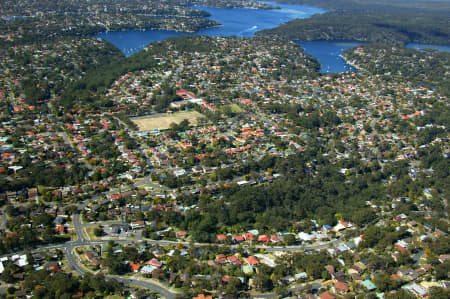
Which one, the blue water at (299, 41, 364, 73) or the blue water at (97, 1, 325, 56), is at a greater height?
the blue water at (97, 1, 325, 56)

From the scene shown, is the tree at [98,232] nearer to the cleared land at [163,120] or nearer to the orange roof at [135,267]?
the orange roof at [135,267]

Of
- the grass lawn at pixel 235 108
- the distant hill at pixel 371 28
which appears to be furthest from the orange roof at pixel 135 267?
the distant hill at pixel 371 28

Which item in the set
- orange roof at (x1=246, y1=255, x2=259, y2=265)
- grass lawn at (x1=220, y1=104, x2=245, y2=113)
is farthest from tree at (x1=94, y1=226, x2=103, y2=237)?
grass lawn at (x1=220, y1=104, x2=245, y2=113)

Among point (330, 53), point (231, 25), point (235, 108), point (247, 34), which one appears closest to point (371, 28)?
point (330, 53)

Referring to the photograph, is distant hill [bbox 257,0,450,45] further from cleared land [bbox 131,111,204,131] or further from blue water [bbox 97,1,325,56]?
cleared land [bbox 131,111,204,131]

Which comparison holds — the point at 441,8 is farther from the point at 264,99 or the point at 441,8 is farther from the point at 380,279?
the point at 380,279

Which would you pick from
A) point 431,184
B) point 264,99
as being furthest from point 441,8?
point 431,184
